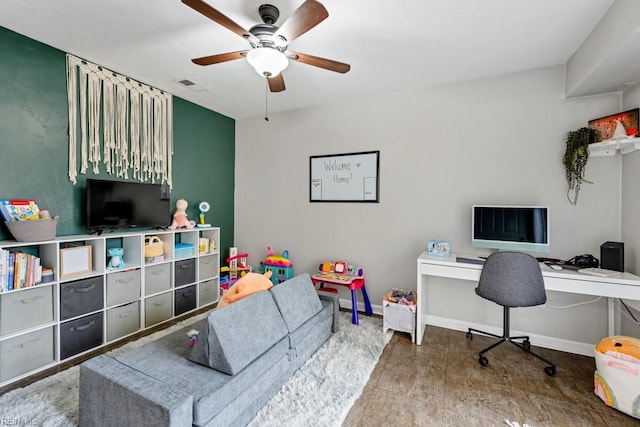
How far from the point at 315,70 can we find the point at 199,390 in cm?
270

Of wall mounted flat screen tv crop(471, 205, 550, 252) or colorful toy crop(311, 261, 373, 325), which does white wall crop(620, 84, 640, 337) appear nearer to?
wall mounted flat screen tv crop(471, 205, 550, 252)

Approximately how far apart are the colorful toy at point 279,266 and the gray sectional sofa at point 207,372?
1583mm

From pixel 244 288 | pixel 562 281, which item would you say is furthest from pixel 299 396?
pixel 562 281

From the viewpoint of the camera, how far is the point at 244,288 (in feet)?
6.74

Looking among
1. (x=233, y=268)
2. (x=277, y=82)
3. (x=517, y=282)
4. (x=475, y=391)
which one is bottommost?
(x=475, y=391)

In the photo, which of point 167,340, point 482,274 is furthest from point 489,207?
point 167,340

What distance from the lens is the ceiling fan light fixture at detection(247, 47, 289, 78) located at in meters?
1.83

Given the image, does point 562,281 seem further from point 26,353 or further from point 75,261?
point 26,353

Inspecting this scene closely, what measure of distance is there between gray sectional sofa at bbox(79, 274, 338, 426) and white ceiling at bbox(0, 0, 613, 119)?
2002mm

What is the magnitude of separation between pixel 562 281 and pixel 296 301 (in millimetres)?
2057

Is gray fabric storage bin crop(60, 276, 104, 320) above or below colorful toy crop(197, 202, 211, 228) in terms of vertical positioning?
below

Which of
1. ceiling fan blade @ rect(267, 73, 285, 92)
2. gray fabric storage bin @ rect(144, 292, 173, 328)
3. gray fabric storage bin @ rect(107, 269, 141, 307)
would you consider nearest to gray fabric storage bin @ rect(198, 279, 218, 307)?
gray fabric storage bin @ rect(144, 292, 173, 328)

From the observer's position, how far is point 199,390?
1.43m

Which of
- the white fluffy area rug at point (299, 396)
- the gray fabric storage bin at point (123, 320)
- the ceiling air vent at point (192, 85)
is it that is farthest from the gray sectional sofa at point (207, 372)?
the ceiling air vent at point (192, 85)
